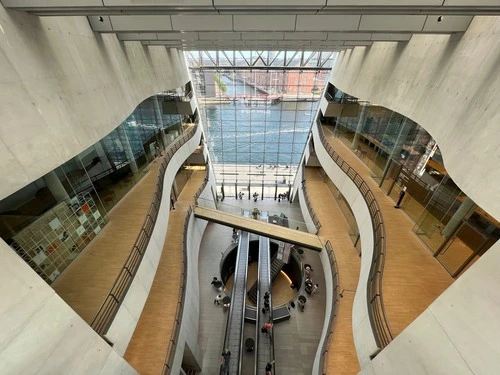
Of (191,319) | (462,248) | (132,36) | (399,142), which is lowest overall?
(191,319)

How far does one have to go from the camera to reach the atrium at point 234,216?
3.68 m

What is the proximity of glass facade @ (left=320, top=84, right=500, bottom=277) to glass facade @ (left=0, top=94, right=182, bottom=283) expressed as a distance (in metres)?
10.5

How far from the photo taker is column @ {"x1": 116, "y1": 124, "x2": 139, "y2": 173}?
30.2 ft

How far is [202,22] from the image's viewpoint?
5973 mm

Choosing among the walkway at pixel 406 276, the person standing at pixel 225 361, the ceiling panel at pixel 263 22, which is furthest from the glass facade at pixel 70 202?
the walkway at pixel 406 276

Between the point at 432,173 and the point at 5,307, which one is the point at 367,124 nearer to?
the point at 432,173

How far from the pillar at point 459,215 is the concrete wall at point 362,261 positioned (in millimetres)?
2024

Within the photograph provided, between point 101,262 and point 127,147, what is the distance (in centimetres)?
514

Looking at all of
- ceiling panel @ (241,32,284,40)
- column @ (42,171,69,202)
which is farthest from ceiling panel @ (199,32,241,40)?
column @ (42,171,69,202)

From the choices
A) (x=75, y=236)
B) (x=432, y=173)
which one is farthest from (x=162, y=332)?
(x=432, y=173)

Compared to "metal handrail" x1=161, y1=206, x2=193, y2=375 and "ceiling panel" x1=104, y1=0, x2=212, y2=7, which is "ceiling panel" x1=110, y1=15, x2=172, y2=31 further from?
"metal handrail" x1=161, y1=206, x2=193, y2=375

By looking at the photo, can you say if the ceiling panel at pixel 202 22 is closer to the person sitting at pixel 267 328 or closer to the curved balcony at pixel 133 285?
the curved balcony at pixel 133 285

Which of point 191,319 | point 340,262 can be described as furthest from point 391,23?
point 191,319

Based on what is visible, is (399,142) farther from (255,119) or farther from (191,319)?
(255,119)
